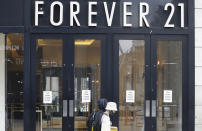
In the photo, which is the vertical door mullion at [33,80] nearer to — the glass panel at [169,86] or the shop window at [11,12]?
the shop window at [11,12]

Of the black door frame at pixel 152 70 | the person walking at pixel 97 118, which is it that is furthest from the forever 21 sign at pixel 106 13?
the person walking at pixel 97 118

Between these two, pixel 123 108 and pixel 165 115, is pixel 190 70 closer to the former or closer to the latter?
pixel 165 115

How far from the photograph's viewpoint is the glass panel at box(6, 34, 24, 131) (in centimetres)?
1168

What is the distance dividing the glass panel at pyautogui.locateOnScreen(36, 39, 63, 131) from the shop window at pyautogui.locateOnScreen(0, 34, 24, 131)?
0.49 m

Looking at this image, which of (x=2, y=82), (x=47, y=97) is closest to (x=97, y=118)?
(x=47, y=97)

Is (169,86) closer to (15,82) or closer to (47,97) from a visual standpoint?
(47,97)

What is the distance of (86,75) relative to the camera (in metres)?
11.8

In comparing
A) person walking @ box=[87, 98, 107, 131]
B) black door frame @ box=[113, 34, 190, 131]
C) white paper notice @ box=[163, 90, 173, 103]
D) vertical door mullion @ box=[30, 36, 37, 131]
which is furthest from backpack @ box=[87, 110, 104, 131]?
white paper notice @ box=[163, 90, 173, 103]

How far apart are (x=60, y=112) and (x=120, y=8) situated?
3478mm

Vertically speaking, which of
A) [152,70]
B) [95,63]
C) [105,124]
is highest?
→ [95,63]

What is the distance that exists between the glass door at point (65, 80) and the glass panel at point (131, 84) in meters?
0.68

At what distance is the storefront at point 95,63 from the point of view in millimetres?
11656

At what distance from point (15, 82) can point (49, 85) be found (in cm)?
100

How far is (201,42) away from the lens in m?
11.9
